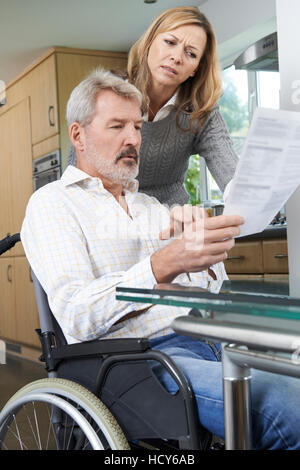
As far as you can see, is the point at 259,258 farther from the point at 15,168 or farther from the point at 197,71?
the point at 15,168

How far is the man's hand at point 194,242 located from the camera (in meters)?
0.96

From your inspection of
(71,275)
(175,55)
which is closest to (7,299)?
(175,55)

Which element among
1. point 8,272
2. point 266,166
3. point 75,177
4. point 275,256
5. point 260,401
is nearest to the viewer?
point 266,166

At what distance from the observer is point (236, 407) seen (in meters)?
0.88

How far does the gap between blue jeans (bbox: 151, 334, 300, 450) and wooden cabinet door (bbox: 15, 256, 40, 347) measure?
13.6 ft

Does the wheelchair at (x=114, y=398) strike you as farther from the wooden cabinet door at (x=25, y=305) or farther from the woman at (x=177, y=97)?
the wooden cabinet door at (x=25, y=305)

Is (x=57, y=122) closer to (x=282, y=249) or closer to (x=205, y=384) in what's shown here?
(x=282, y=249)

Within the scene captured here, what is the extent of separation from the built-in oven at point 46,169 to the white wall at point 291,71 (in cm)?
350

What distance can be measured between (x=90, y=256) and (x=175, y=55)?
86cm

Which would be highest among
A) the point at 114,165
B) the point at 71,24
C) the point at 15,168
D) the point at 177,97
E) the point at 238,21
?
the point at 71,24

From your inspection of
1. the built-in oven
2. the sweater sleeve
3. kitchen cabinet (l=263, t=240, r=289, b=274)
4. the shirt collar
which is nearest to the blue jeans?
the shirt collar

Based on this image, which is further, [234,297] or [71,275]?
[71,275]
